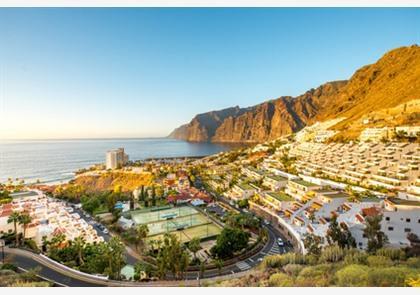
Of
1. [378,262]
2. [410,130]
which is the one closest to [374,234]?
Result: [378,262]

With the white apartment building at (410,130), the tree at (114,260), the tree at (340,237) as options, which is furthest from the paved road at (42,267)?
the white apartment building at (410,130)

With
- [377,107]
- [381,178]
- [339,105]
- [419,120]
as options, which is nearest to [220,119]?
[339,105]

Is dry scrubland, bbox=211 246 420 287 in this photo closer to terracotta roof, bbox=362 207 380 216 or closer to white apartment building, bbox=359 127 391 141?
terracotta roof, bbox=362 207 380 216

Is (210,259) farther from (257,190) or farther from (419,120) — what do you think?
(419,120)

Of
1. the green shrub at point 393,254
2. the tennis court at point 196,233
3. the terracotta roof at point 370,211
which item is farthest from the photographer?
the tennis court at point 196,233

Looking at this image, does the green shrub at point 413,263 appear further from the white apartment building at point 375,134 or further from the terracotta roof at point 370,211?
the white apartment building at point 375,134

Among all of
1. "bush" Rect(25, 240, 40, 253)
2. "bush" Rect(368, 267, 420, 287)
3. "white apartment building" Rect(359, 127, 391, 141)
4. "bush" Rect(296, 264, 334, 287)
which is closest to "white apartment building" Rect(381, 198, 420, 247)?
"bush" Rect(368, 267, 420, 287)
